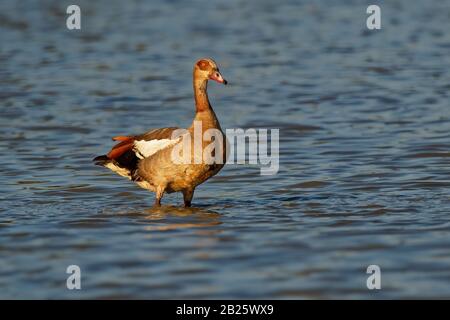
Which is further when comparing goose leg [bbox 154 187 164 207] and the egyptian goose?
goose leg [bbox 154 187 164 207]

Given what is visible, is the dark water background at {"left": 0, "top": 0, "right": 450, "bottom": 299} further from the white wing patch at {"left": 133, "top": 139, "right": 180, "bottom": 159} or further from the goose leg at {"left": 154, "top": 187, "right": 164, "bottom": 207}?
the white wing patch at {"left": 133, "top": 139, "right": 180, "bottom": 159}

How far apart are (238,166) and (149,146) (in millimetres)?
2368

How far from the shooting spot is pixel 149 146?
10.3m

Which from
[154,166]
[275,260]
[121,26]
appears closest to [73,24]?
[121,26]

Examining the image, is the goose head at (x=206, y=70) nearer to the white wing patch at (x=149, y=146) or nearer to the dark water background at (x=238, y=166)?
the white wing patch at (x=149, y=146)

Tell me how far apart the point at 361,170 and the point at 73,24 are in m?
12.5

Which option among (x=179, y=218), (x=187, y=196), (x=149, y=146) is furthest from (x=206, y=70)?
(x=179, y=218)

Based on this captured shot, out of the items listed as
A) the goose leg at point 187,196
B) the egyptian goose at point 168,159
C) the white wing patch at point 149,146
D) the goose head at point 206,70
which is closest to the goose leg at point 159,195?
the egyptian goose at point 168,159

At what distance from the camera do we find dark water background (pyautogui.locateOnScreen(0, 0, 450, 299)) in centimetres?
828

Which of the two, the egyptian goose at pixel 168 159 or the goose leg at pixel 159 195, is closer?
the egyptian goose at pixel 168 159

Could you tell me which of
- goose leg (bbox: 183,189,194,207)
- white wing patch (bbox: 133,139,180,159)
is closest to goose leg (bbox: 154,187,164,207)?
goose leg (bbox: 183,189,194,207)

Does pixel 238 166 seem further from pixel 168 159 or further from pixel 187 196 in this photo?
pixel 168 159

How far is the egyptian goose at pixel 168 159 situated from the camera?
391 inches

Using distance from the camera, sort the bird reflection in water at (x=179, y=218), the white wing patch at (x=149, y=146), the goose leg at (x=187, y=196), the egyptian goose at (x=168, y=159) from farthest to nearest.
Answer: the goose leg at (x=187, y=196) < the white wing patch at (x=149, y=146) < the egyptian goose at (x=168, y=159) < the bird reflection in water at (x=179, y=218)
